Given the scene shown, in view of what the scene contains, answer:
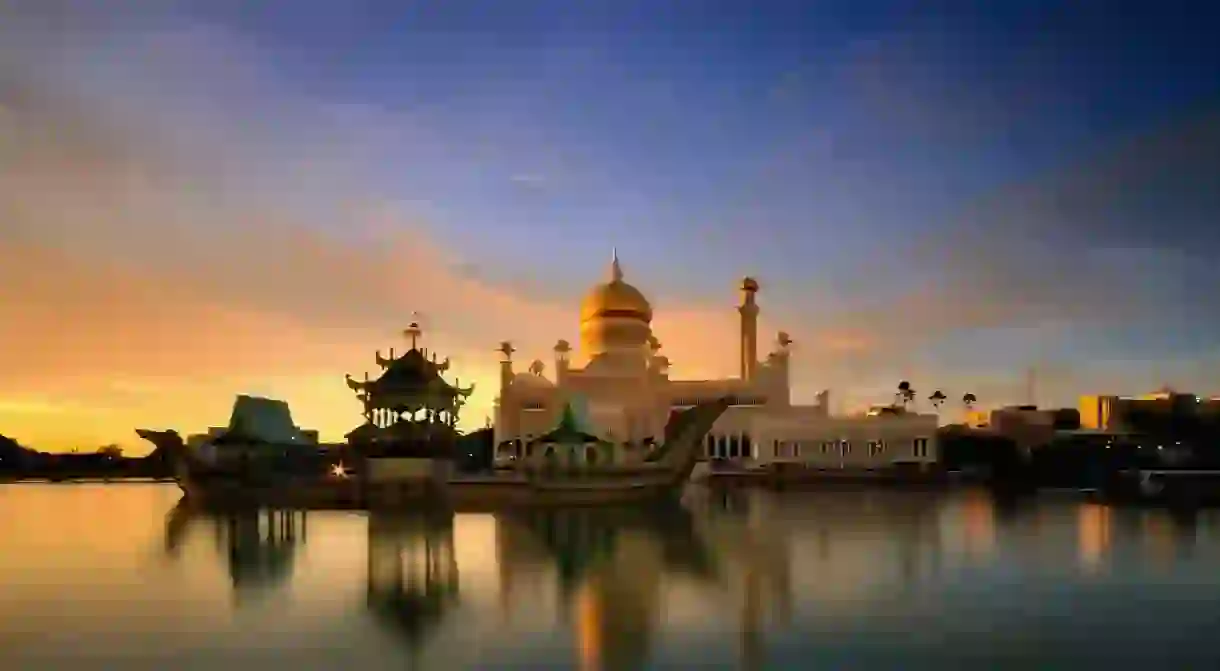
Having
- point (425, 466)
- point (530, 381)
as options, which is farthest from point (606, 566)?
point (530, 381)

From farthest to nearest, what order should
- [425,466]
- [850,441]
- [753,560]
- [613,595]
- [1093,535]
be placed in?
[850,441]
[425,466]
[1093,535]
[753,560]
[613,595]

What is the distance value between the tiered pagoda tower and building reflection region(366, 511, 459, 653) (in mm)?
6158

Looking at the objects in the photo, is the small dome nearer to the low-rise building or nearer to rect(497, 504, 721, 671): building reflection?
the low-rise building

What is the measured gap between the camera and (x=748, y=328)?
4253 cm

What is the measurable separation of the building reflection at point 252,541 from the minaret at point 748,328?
2159 cm

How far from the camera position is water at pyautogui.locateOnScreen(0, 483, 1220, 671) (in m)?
8.44

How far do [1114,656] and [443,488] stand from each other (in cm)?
1949

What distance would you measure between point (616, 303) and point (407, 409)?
51.0 feet

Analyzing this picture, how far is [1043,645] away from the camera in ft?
29.1

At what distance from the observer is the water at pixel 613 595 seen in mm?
8438

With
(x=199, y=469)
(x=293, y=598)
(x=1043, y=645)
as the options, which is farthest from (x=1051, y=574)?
(x=199, y=469)

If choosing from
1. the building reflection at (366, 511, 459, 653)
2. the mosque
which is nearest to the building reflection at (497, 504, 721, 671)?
the building reflection at (366, 511, 459, 653)

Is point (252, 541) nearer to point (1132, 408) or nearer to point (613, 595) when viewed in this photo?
point (613, 595)

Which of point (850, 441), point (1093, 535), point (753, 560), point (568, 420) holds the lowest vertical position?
point (1093, 535)
